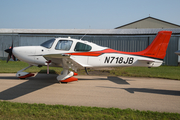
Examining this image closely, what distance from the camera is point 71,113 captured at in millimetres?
4062

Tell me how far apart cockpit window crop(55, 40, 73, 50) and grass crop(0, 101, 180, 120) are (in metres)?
4.24

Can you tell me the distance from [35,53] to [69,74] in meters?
2.04

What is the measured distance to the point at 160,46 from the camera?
882cm

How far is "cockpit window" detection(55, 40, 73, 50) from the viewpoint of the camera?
8250 millimetres

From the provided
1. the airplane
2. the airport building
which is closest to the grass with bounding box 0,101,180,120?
the airplane

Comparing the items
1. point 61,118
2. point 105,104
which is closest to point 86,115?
point 61,118

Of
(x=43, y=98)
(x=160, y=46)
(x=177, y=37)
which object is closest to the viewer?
(x=43, y=98)

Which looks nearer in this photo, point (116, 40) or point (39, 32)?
point (116, 40)

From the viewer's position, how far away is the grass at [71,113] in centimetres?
383

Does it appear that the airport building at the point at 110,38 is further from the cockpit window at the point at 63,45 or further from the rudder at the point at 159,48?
the cockpit window at the point at 63,45

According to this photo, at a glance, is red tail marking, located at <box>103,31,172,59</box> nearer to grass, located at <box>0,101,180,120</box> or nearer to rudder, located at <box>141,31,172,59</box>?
rudder, located at <box>141,31,172,59</box>

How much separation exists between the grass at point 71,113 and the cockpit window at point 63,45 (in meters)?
4.24

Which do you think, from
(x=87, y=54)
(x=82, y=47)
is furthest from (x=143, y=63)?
(x=82, y=47)

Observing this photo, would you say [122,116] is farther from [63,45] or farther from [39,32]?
[39,32]
